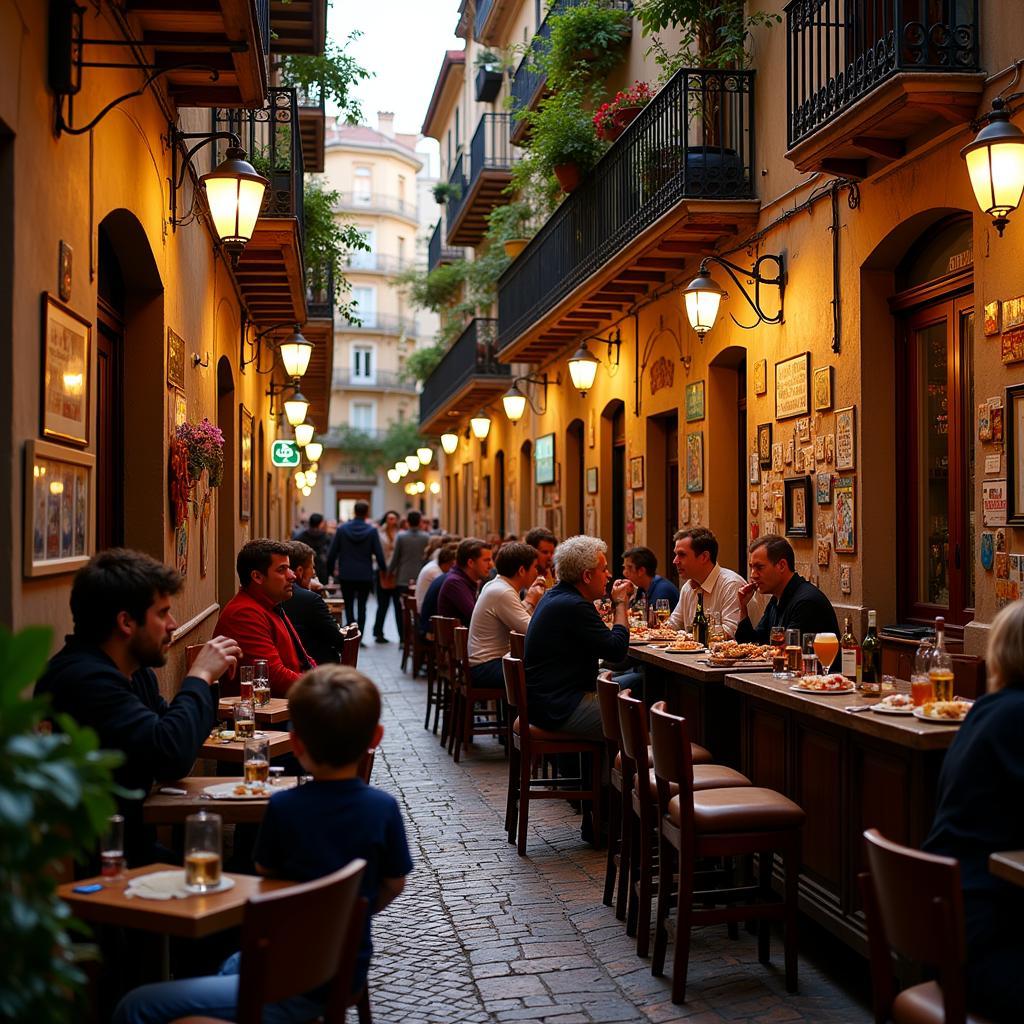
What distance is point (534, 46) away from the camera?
70.5ft

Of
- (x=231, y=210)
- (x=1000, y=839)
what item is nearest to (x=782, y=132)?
(x=231, y=210)

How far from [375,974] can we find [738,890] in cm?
166

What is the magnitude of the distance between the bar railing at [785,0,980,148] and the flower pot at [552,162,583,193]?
18.3 feet

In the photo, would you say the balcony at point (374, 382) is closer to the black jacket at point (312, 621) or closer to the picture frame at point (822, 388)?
the picture frame at point (822, 388)

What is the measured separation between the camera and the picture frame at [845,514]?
31.3 ft

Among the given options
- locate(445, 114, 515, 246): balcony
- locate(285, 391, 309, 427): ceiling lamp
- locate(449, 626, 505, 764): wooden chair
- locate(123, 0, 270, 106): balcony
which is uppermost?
locate(445, 114, 515, 246): balcony

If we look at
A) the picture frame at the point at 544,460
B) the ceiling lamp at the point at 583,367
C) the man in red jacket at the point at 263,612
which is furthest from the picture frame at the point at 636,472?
the man in red jacket at the point at 263,612

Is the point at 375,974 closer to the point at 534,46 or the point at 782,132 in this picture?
the point at 782,132

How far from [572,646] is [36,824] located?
5.87 m

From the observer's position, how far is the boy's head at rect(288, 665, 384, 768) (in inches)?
147

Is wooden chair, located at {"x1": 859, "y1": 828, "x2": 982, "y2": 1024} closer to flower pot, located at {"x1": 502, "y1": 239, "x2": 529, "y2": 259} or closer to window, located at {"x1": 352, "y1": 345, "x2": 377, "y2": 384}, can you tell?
flower pot, located at {"x1": 502, "y1": 239, "x2": 529, "y2": 259}

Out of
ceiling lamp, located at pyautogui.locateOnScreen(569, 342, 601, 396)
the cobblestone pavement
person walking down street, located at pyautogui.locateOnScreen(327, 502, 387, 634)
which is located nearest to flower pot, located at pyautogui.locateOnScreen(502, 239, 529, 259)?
person walking down street, located at pyautogui.locateOnScreen(327, 502, 387, 634)

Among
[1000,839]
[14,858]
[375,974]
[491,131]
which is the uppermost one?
[491,131]

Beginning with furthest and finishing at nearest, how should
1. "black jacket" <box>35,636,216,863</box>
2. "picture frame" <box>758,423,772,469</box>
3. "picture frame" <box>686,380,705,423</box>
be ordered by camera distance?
1. "picture frame" <box>686,380,705,423</box>
2. "picture frame" <box>758,423,772,469</box>
3. "black jacket" <box>35,636,216,863</box>
